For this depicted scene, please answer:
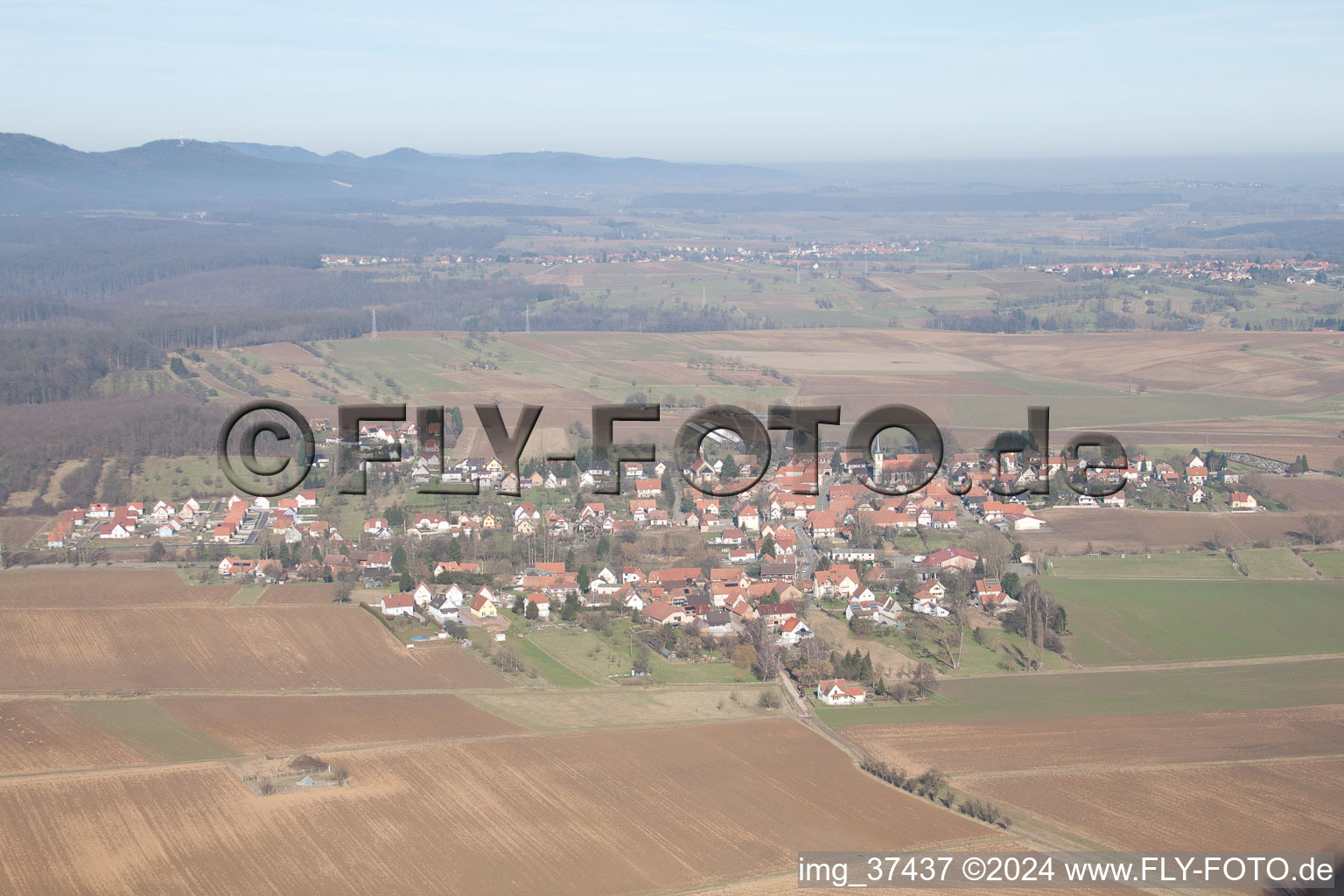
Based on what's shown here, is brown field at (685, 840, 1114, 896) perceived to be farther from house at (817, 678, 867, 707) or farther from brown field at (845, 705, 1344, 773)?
house at (817, 678, 867, 707)

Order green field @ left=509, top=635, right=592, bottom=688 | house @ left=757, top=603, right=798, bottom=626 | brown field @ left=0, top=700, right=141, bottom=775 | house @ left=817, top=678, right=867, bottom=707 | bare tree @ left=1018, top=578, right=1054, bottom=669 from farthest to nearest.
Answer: house @ left=757, top=603, right=798, bottom=626 → bare tree @ left=1018, top=578, right=1054, bottom=669 → green field @ left=509, top=635, right=592, bottom=688 → house @ left=817, top=678, right=867, bottom=707 → brown field @ left=0, top=700, right=141, bottom=775

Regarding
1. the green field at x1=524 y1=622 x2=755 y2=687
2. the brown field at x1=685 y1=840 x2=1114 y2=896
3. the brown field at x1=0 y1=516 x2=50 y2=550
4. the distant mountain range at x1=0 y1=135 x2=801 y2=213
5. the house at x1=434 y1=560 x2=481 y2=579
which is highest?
the distant mountain range at x1=0 y1=135 x2=801 y2=213

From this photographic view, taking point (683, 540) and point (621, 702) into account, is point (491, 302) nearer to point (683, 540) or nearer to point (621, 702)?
point (683, 540)

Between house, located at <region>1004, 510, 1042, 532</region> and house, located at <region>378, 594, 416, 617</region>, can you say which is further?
house, located at <region>1004, 510, 1042, 532</region>

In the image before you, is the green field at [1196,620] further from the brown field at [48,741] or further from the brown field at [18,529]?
the brown field at [18,529]

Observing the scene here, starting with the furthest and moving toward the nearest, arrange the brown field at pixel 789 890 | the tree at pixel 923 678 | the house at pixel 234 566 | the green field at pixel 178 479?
the green field at pixel 178 479 < the house at pixel 234 566 < the tree at pixel 923 678 < the brown field at pixel 789 890

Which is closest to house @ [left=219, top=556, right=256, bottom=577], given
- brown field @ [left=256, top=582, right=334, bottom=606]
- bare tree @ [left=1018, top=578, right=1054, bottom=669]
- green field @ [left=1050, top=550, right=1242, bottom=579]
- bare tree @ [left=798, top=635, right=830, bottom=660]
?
brown field @ [left=256, top=582, right=334, bottom=606]

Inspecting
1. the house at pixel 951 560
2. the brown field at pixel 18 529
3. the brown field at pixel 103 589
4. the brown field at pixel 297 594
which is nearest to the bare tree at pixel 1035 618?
the house at pixel 951 560
